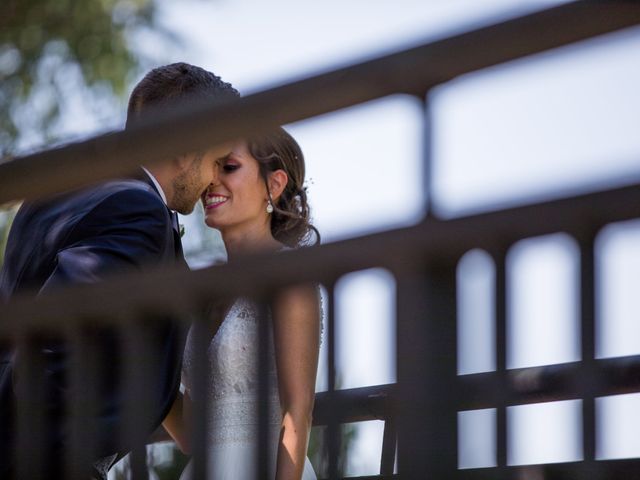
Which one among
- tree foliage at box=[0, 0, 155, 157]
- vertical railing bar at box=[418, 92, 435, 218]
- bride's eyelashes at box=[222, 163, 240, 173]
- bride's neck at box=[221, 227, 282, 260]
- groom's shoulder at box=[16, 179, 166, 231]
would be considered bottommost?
vertical railing bar at box=[418, 92, 435, 218]

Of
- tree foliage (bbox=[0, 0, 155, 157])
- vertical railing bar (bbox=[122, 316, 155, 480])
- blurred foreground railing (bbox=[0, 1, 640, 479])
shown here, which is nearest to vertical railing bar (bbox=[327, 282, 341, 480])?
blurred foreground railing (bbox=[0, 1, 640, 479])

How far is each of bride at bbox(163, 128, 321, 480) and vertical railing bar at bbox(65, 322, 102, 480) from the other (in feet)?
0.68

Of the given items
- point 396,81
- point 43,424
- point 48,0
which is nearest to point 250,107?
point 396,81

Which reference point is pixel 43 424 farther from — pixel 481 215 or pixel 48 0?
pixel 48 0

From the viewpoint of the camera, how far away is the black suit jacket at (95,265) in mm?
2664

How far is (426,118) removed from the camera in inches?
81.4

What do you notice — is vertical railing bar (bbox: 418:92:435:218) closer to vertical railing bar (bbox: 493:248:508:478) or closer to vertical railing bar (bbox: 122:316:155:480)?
vertical railing bar (bbox: 493:248:508:478)

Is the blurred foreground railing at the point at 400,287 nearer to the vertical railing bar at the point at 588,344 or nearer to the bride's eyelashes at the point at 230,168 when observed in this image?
the vertical railing bar at the point at 588,344

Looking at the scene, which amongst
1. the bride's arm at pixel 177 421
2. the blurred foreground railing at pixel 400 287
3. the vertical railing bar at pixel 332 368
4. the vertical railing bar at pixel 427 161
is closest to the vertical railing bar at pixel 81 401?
the blurred foreground railing at pixel 400 287

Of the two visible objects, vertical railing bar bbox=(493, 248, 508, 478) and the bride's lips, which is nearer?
vertical railing bar bbox=(493, 248, 508, 478)

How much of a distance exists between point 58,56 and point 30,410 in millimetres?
14405

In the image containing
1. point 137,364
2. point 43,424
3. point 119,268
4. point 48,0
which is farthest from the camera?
point 48,0

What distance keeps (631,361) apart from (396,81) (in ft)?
1.97

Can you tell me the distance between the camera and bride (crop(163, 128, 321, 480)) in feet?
8.09
